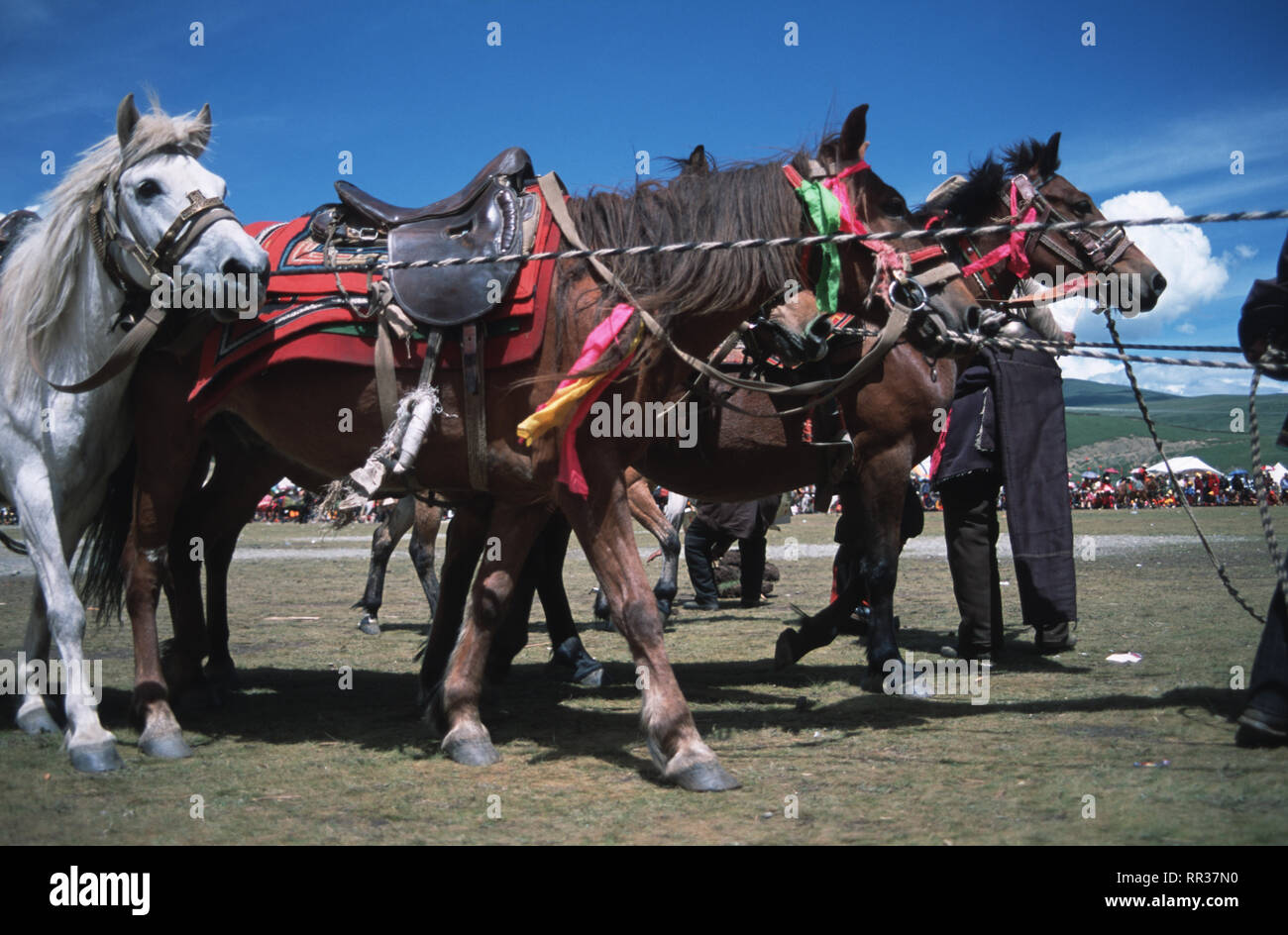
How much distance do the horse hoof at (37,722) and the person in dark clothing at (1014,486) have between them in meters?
5.14

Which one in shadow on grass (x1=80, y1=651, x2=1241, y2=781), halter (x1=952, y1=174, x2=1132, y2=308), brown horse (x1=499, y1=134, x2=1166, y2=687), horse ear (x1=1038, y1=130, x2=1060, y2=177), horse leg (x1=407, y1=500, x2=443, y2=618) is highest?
horse ear (x1=1038, y1=130, x2=1060, y2=177)

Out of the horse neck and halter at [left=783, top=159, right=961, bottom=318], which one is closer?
halter at [left=783, top=159, right=961, bottom=318]

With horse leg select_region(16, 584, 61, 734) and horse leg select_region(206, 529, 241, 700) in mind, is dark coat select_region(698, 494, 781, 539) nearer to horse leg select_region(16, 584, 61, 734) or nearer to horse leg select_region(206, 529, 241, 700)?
horse leg select_region(206, 529, 241, 700)

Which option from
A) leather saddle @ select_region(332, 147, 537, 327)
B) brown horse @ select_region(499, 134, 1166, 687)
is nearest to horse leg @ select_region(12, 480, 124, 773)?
leather saddle @ select_region(332, 147, 537, 327)

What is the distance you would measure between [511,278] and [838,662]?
3.98 m

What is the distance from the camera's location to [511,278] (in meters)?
4.46

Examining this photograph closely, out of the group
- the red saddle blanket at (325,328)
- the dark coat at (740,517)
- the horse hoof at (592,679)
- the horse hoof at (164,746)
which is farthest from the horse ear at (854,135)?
the dark coat at (740,517)

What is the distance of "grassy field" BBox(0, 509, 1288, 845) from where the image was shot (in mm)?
3572

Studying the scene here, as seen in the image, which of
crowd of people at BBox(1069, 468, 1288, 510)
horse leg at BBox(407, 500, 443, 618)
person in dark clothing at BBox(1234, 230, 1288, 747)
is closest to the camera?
person in dark clothing at BBox(1234, 230, 1288, 747)

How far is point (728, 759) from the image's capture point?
452 cm

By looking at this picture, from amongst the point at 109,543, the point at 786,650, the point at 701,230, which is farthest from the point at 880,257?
the point at 109,543

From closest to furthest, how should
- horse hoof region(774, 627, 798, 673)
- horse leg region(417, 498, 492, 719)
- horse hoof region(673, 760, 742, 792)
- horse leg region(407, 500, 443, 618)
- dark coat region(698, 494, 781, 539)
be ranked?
horse hoof region(673, 760, 742, 792) < horse leg region(417, 498, 492, 719) < horse hoof region(774, 627, 798, 673) < horse leg region(407, 500, 443, 618) < dark coat region(698, 494, 781, 539)

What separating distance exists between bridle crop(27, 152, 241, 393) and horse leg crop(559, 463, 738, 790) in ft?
6.40

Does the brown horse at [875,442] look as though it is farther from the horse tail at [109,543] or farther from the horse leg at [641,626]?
the horse tail at [109,543]
